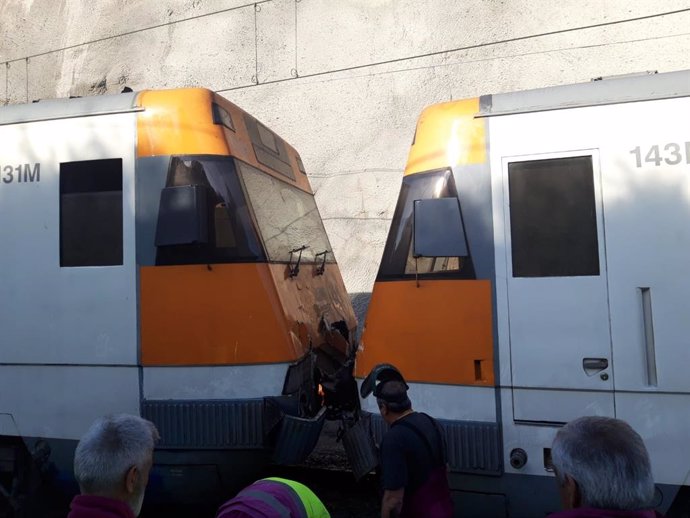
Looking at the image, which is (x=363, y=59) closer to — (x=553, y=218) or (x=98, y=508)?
(x=553, y=218)

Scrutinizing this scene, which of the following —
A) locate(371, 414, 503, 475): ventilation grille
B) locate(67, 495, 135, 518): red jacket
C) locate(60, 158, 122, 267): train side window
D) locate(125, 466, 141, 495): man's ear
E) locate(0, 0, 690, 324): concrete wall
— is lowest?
locate(371, 414, 503, 475): ventilation grille

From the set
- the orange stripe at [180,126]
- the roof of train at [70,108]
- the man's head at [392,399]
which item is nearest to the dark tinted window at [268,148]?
the orange stripe at [180,126]

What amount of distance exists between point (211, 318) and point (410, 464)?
67.6 inches

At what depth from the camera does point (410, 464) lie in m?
2.79

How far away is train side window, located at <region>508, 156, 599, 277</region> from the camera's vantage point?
137 inches

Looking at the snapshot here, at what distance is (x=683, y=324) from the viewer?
3.25 metres

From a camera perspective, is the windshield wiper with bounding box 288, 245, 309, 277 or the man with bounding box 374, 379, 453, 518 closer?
the man with bounding box 374, 379, 453, 518

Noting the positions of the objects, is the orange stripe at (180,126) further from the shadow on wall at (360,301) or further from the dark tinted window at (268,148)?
the shadow on wall at (360,301)

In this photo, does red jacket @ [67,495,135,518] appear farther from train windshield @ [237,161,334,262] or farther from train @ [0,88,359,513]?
train windshield @ [237,161,334,262]

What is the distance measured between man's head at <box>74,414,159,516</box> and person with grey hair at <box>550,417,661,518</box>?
120cm

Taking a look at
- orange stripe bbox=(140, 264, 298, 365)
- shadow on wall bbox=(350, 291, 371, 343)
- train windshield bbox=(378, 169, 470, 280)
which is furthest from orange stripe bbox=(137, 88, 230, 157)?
shadow on wall bbox=(350, 291, 371, 343)

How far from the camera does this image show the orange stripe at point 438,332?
3553 mm

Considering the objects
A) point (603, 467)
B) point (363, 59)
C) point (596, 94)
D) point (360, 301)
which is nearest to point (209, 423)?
point (603, 467)

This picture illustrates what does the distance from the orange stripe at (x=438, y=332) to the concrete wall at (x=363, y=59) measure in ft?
15.6
